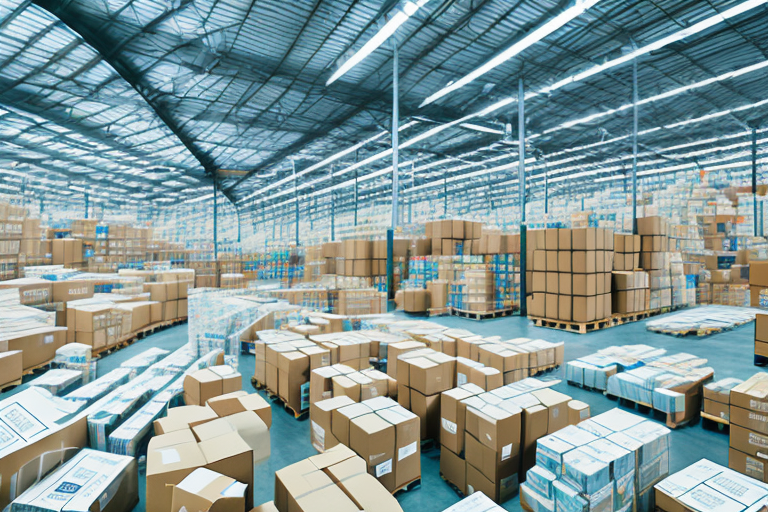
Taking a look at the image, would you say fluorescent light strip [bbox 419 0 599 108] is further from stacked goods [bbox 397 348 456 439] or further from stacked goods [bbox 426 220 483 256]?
stacked goods [bbox 397 348 456 439]

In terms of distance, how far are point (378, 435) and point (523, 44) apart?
23.3 ft

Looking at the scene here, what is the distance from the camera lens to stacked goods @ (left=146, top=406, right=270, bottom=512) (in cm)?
159

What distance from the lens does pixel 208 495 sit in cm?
140

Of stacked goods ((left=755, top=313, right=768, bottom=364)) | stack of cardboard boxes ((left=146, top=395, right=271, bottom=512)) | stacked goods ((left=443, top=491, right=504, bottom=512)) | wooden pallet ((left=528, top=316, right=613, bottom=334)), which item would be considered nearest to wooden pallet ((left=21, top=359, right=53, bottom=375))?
stack of cardboard boxes ((left=146, top=395, right=271, bottom=512))

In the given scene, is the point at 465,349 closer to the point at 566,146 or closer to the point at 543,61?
the point at 543,61

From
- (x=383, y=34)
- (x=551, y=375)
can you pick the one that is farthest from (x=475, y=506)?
(x=383, y=34)

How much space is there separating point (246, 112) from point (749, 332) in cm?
1207

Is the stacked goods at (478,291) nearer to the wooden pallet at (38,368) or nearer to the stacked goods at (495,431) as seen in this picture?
the stacked goods at (495,431)

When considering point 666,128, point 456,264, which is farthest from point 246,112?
point 666,128

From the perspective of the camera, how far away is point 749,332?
602cm

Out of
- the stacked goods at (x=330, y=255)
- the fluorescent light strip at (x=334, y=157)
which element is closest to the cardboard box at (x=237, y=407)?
the stacked goods at (x=330, y=255)

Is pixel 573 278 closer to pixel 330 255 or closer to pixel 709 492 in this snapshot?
pixel 709 492

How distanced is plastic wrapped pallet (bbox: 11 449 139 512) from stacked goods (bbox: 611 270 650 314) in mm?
7545

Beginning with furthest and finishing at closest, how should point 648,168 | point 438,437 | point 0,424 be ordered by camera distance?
point 648,168, point 438,437, point 0,424
